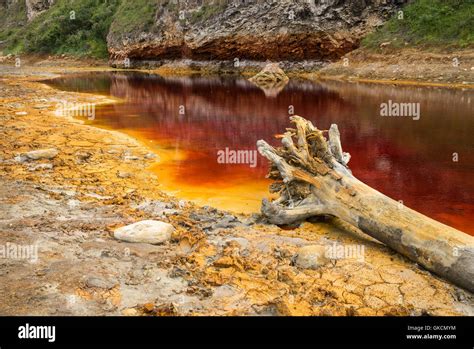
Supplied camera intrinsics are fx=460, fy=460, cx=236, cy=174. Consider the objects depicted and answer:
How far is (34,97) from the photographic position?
20.3 meters

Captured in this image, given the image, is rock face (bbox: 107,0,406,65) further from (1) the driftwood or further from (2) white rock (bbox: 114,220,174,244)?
(2) white rock (bbox: 114,220,174,244)

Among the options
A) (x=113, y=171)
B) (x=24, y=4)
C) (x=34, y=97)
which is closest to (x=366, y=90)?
(x=34, y=97)

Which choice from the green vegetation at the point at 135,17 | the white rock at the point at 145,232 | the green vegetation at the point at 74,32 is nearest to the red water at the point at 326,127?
the white rock at the point at 145,232

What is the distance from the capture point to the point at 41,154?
9.15 metres

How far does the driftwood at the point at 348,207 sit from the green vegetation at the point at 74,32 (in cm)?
5510

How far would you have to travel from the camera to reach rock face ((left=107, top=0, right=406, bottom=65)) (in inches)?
1358

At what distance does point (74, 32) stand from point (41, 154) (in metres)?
57.3

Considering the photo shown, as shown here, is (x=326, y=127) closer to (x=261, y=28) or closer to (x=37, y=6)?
(x=261, y=28)

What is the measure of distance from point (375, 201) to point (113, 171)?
5094 millimetres

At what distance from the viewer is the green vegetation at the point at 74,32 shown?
58.2 m

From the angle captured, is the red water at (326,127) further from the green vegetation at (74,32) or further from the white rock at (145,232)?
the green vegetation at (74,32)

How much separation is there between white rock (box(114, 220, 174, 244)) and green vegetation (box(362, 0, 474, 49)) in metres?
24.5

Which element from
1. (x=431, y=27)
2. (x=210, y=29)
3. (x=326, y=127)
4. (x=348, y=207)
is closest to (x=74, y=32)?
(x=210, y=29)

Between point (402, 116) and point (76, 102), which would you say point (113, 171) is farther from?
point (76, 102)
